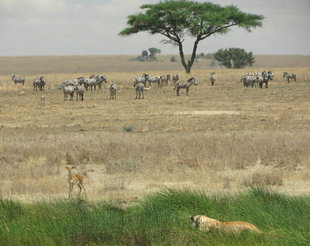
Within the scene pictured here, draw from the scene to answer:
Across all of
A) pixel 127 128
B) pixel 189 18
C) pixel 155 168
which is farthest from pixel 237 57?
pixel 155 168

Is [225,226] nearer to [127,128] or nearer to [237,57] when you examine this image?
[127,128]

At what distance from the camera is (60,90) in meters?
46.2

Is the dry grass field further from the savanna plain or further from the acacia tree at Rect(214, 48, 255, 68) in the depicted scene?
the acacia tree at Rect(214, 48, 255, 68)

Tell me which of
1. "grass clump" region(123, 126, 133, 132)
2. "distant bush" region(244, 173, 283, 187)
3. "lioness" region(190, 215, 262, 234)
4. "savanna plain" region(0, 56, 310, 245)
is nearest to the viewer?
"lioness" region(190, 215, 262, 234)

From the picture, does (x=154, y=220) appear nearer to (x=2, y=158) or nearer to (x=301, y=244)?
(x=301, y=244)

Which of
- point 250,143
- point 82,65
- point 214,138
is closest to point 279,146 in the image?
point 250,143

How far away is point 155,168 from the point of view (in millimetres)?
14562

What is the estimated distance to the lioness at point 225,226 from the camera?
714 centimetres

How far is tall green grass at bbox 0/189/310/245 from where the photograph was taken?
7.25 meters

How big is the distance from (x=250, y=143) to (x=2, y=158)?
7.08 meters

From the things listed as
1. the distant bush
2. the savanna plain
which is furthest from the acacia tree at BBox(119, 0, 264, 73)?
the distant bush

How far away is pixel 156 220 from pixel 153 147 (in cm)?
898

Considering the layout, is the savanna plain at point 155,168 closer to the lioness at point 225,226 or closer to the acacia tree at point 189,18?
the lioness at point 225,226

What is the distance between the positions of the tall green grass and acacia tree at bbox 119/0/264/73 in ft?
180
